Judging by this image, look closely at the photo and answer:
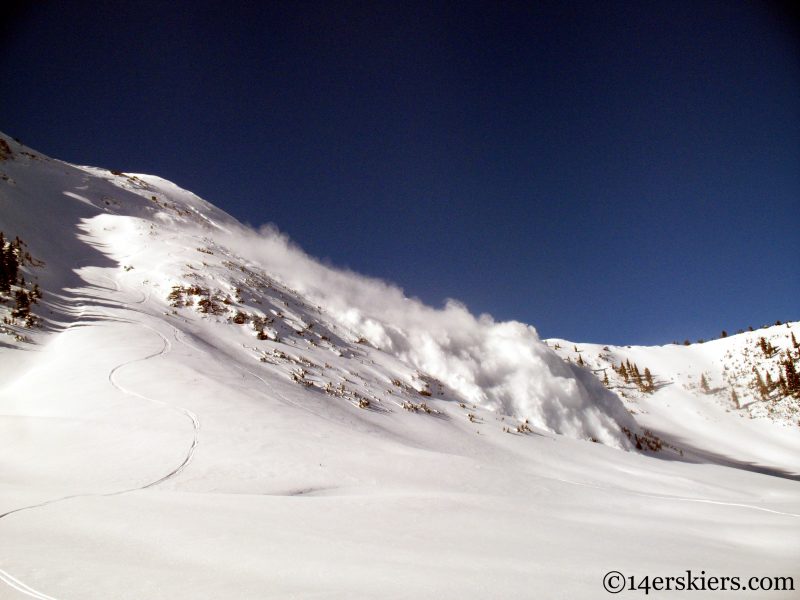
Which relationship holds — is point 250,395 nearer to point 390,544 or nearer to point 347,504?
point 347,504

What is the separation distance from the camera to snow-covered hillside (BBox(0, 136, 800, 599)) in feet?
13.4

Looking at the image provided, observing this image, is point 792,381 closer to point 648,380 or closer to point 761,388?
point 761,388

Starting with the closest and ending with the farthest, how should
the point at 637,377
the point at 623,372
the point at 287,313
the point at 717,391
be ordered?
the point at 287,313 → the point at 717,391 → the point at 637,377 → the point at 623,372

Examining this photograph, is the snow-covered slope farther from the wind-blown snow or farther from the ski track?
the ski track

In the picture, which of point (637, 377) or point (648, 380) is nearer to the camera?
point (648, 380)

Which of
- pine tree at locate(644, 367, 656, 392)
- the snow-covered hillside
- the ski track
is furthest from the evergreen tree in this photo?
the ski track

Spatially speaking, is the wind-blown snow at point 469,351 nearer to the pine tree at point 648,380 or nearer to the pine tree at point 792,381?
the pine tree at point 648,380

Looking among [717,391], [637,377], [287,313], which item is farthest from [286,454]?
[717,391]

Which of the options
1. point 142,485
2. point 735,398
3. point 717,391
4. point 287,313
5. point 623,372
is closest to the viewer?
point 142,485

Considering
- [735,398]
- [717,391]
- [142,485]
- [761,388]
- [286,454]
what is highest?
[761,388]

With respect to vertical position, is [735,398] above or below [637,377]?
below

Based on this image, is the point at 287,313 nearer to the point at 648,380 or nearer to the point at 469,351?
the point at 469,351

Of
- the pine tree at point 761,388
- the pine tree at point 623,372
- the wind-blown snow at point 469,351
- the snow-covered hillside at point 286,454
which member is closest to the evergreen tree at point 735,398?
the pine tree at point 761,388

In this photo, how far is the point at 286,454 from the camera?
8.84 m
